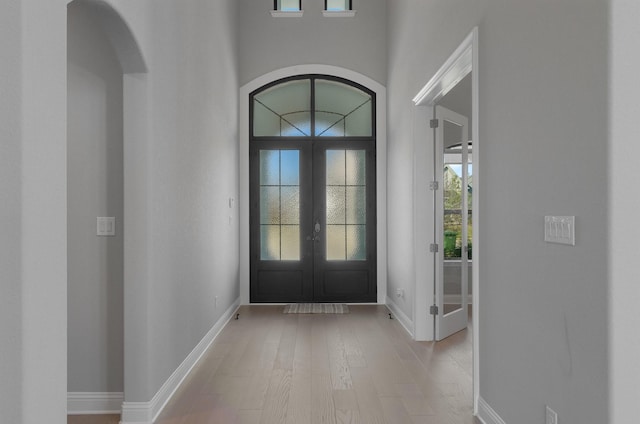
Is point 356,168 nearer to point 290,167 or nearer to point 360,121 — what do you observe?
point 360,121

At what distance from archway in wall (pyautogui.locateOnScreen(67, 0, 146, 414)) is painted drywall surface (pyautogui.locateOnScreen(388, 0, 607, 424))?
206 centimetres

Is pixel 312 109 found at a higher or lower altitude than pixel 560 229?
higher

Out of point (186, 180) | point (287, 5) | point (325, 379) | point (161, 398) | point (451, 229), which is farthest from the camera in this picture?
point (287, 5)

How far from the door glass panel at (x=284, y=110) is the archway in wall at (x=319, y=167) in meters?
0.11

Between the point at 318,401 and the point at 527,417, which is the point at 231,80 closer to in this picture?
the point at 318,401

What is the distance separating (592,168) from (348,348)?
9.88 ft

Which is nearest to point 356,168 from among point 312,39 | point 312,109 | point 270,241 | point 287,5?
point 312,109

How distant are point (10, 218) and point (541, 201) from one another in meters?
1.96

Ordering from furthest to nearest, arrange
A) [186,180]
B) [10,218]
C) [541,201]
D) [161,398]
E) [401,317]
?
[401,317] → [186,180] → [161,398] → [541,201] → [10,218]

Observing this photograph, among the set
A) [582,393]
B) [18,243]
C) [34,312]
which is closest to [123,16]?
[18,243]

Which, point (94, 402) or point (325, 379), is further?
point (325, 379)

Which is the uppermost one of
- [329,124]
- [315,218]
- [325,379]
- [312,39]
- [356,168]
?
[312,39]

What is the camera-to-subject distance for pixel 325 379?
3453 millimetres

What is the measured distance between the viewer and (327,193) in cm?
647
